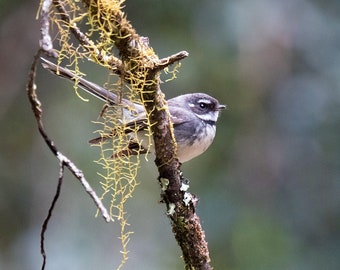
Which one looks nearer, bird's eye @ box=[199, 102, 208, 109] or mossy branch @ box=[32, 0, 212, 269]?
mossy branch @ box=[32, 0, 212, 269]

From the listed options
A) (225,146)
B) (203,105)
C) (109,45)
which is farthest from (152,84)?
(225,146)

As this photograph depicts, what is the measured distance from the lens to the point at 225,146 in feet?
21.2

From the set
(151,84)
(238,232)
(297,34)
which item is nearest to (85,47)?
(151,84)

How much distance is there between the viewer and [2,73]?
6.73 meters

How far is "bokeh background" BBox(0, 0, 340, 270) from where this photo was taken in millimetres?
6016

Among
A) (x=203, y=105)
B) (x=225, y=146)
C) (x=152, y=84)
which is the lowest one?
(x=152, y=84)

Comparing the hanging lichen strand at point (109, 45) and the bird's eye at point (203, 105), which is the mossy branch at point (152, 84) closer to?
the hanging lichen strand at point (109, 45)

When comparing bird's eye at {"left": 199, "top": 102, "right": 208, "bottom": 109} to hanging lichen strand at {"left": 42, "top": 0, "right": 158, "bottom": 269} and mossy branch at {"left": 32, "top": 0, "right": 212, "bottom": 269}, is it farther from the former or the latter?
hanging lichen strand at {"left": 42, "top": 0, "right": 158, "bottom": 269}

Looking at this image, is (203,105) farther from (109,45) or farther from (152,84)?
(109,45)

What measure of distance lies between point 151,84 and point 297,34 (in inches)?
149

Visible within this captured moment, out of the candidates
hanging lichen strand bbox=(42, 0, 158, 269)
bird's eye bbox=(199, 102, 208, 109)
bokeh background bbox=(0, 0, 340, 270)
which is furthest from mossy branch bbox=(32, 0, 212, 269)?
bokeh background bbox=(0, 0, 340, 270)

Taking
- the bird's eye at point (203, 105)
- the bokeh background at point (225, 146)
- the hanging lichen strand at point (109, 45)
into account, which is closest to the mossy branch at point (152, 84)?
the hanging lichen strand at point (109, 45)

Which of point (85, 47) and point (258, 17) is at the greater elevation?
point (258, 17)

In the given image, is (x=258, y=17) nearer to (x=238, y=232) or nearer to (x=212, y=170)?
(x=212, y=170)
